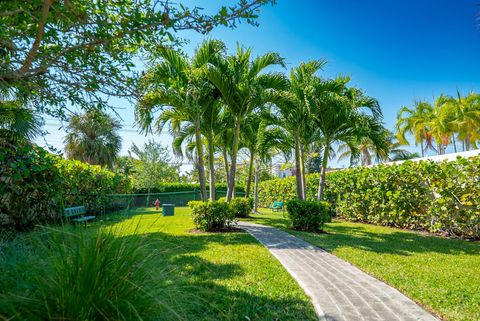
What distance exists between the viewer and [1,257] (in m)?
2.45

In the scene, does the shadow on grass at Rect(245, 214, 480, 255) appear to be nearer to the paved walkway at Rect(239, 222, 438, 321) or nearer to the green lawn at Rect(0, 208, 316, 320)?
the paved walkway at Rect(239, 222, 438, 321)

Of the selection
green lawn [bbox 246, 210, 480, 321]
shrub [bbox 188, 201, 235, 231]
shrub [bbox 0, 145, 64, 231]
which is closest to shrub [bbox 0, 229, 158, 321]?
green lawn [bbox 246, 210, 480, 321]

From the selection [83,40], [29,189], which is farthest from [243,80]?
[83,40]

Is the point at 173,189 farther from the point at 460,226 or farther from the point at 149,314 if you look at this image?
the point at 149,314

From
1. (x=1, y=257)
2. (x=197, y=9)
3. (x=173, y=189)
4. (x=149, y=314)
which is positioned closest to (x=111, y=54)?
(x=197, y=9)

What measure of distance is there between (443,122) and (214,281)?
32.0 metres

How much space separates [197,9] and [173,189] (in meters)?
27.4

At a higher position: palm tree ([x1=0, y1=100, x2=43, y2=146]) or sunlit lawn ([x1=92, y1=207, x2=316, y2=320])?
palm tree ([x1=0, y1=100, x2=43, y2=146])

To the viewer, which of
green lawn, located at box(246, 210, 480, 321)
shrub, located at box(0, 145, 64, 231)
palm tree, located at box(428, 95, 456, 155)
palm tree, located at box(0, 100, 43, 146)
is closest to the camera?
green lawn, located at box(246, 210, 480, 321)

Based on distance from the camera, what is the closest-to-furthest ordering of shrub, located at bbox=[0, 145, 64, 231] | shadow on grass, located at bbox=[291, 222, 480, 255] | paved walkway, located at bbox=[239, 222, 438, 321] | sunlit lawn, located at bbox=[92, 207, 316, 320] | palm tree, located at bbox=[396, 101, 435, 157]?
sunlit lawn, located at bbox=[92, 207, 316, 320] → paved walkway, located at bbox=[239, 222, 438, 321] → shrub, located at bbox=[0, 145, 64, 231] → shadow on grass, located at bbox=[291, 222, 480, 255] → palm tree, located at bbox=[396, 101, 435, 157]

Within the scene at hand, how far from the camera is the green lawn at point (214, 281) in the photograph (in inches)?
88.6

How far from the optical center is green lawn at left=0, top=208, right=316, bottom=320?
2250mm

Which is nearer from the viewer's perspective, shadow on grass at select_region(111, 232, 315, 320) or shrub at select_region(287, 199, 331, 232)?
shadow on grass at select_region(111, 232, 315, 320)

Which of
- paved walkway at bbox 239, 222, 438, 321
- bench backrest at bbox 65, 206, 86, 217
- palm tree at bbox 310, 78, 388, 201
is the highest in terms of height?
palm tree at bbox 310, 78, 388, 201
